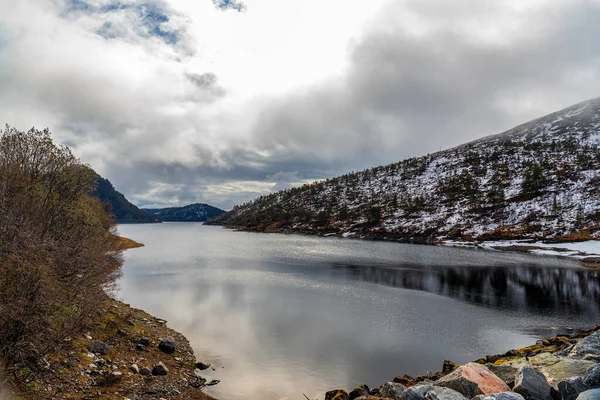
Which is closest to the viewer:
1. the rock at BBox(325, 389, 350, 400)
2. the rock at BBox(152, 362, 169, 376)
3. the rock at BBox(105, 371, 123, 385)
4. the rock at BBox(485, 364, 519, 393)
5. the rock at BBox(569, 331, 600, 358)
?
the rock at BBox(105, 371, 123, 385)

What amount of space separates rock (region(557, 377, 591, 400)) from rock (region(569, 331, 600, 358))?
25.3ft

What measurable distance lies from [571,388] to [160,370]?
21.7 meters

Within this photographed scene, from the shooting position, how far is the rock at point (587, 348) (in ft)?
68.5

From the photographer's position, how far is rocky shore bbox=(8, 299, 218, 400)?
16.1 m

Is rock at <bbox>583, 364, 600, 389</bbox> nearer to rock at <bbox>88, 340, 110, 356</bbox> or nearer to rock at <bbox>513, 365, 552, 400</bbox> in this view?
rock at <bbox>513, 365, 552, 400</bbox>

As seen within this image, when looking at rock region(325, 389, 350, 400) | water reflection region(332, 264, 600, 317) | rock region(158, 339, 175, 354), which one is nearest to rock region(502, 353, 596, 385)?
rock region(325, 389, 350, 400)

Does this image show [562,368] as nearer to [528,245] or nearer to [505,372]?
[505,372]

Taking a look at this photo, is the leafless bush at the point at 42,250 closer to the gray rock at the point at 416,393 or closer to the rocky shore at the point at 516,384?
the rocky shore at the point at 516,384

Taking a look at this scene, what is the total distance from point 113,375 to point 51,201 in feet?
74.5

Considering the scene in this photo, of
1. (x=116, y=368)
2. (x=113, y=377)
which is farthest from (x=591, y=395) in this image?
(x=116, y=368)

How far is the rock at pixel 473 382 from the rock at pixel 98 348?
2010 cm

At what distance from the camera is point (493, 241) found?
488ft

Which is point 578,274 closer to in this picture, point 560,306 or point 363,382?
point 560,306

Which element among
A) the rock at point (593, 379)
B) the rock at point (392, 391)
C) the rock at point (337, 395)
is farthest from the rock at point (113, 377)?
the rock at point (593, 379)
